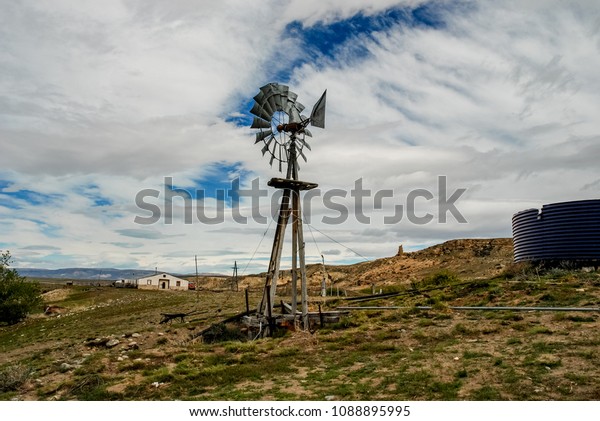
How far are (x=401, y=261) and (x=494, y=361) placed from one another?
2704 inches

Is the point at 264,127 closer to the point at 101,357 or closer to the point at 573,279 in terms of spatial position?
the point at 101,357

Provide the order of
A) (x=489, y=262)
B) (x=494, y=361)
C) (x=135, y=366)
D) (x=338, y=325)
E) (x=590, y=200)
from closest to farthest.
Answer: (x=494, y=361), (x=135, y=366), (x=338, y=325), (x=590, y=200), (x=489, y=262)

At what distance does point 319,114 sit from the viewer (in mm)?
20547

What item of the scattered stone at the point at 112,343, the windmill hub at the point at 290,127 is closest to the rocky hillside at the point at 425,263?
the scattered stone at the point at 112,343

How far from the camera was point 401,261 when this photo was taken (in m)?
79.9

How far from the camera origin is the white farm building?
8675 cm

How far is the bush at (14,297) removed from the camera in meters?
45.0

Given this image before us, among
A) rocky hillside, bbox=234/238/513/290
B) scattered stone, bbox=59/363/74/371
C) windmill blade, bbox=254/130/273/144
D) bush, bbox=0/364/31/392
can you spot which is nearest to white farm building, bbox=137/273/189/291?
rocky hillside, bbox=234/238/513/290

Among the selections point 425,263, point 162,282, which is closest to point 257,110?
point 425,263

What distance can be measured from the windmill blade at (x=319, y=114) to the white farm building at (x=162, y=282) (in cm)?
7075

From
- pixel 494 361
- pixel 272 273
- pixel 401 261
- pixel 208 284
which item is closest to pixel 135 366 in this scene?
pixel 272 273

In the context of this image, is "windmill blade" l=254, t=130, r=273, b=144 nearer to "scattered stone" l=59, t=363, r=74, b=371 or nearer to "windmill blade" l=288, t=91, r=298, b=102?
"windmill blade" l=288, t=91, r=298, b=102

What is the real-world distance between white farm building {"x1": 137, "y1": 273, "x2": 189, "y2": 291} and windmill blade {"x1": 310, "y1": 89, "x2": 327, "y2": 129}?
232 feet

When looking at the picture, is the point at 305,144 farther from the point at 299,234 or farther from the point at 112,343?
the point at 112,343
